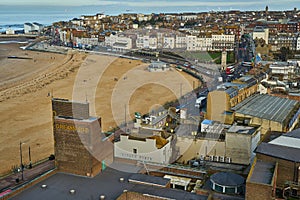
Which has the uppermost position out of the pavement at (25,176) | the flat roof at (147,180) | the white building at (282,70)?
the white building at (282,70)

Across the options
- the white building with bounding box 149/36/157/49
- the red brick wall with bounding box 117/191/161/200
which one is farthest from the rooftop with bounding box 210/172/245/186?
the white building with bounding box 149/36/157/49

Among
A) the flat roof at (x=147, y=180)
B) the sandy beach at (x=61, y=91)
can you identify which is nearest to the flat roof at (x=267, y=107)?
the flat roof at (x=147, y=180)

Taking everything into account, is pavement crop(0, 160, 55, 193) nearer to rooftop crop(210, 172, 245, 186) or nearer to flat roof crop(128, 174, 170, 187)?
flat roof crop(128, 174, 170, 187)

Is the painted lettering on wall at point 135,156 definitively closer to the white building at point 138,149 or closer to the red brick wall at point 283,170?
the white building at point 138,149

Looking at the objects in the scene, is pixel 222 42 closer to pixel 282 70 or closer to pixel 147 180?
pixel 282 70

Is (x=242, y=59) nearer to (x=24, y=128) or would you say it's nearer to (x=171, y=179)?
(x=24, y=128)

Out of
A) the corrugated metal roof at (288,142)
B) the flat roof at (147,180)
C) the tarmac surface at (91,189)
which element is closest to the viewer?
the tarmac surface at (91,189)

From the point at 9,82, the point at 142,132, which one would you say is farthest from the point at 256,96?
the point at 9,82
